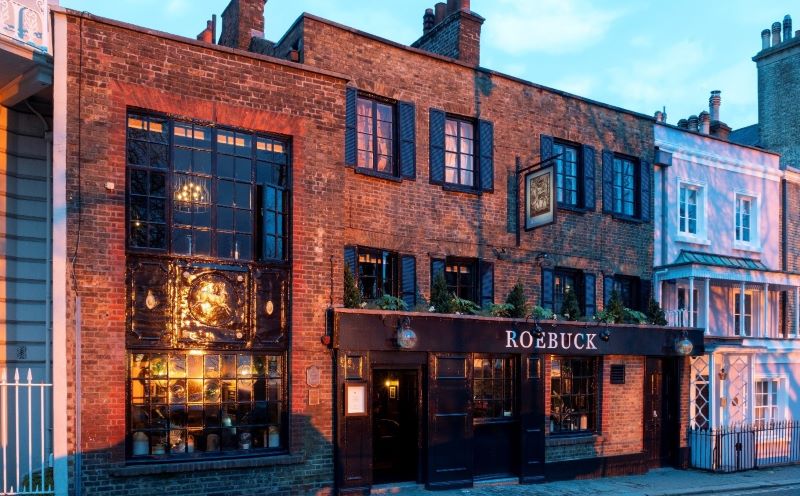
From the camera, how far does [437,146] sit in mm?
14750

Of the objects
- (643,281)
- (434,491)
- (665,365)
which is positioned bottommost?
(434,491)

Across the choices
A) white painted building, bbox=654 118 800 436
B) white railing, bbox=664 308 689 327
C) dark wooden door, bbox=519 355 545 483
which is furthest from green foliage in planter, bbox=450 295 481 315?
white railing, bbox=664 308 689 327

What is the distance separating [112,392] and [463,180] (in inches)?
321

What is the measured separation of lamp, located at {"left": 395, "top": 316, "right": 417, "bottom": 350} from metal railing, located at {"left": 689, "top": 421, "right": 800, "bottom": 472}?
29.3 ft

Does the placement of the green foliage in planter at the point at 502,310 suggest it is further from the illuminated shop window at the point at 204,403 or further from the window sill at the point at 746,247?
the window sill at the point at 746,247

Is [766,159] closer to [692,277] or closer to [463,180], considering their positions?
[692,277]

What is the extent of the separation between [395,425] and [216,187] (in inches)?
219

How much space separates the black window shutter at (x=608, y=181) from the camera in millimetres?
17375

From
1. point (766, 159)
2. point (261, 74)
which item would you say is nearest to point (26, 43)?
point (261, 74)

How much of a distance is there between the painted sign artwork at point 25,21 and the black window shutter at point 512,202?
367 inches

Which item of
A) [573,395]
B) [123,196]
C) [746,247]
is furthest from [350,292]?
[746,247]

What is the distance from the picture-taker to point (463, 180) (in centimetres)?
1527

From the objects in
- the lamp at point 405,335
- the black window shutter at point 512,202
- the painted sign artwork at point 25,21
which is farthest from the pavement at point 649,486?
the painted sign artwork at point 25,21

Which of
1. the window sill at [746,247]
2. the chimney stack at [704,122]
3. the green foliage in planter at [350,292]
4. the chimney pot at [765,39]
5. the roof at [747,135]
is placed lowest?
the green foliage in planter at [350,292]
